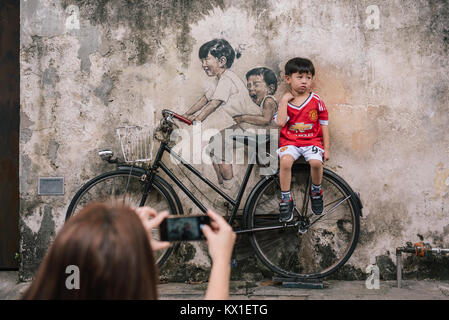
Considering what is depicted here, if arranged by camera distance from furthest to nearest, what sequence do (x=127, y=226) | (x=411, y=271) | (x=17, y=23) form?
(x=17, y=23), (x=411, y=271), (x=127, y=226)

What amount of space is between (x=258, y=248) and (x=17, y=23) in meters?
3.36

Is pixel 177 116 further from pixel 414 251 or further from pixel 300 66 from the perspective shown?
pixel 414 251

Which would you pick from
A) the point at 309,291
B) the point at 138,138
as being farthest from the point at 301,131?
the point at 138,138

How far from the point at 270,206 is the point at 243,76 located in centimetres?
125

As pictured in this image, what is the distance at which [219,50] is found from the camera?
409cm

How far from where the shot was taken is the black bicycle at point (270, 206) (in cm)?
384

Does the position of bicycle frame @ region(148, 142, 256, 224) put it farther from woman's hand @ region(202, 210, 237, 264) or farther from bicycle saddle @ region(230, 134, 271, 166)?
woman's hand @ region(202, 210, 237, 264)

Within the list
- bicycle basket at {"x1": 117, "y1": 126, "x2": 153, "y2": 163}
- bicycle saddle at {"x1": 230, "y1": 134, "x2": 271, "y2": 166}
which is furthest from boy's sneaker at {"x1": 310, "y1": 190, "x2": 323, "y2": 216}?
bicycle basket at {"x1": 117, "y1": 126, "x2": 153, "y2": 163}

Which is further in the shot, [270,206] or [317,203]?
[270,206]

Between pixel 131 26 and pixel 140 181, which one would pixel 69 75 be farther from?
pixel 140 181

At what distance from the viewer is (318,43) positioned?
13.3ft

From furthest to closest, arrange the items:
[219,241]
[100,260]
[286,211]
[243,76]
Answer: [243,76] < [286,211] < [219,241] < [100,260]

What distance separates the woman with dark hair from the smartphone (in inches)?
14.3
